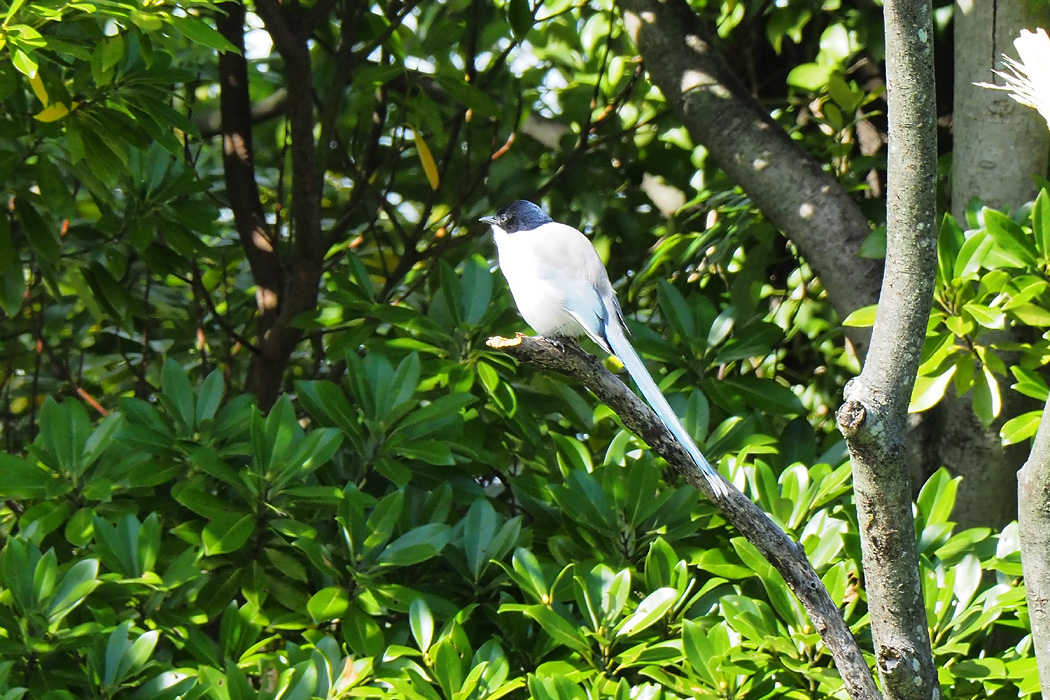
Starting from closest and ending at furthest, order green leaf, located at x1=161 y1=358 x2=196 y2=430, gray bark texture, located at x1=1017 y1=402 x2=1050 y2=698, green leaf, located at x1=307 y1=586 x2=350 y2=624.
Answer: gray bark texture, located at x1=1017 y1=402 x2=1050 y2=698 < green leaf, located at x1=307 y1=586 x2=350 y2=624 < green leaf, located at x1=161 y1=358 x2=196 y2=430

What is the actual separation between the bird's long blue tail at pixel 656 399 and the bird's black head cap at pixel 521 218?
18.7 inches

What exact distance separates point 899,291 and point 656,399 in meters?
0.68

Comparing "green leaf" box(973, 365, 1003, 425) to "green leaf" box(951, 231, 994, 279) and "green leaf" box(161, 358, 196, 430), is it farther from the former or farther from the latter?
"green leaf" box(161, 358, 196, 430)

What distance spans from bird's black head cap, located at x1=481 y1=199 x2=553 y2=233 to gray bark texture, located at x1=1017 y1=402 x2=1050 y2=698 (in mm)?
1618

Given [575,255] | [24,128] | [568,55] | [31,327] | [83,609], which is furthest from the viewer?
[568,55]

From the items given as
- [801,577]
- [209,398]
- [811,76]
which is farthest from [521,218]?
[801,577]

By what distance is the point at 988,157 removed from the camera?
250cm

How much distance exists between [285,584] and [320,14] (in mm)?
1578

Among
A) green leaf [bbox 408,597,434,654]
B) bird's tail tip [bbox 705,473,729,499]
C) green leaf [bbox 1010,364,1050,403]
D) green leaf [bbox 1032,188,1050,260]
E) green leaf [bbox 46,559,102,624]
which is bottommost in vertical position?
green leaf [bbox 408,597,434,654]

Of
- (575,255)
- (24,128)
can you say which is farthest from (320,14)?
(575,255)

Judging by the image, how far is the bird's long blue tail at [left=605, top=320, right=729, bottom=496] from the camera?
151cm

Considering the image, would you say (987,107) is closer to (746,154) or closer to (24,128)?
(746,154)

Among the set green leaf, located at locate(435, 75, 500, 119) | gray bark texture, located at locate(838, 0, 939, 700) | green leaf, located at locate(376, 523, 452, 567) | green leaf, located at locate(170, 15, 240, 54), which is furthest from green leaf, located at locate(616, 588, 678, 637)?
green leaf, located at locate(435, 75, 500, 119)

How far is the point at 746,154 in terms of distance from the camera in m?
2.76
